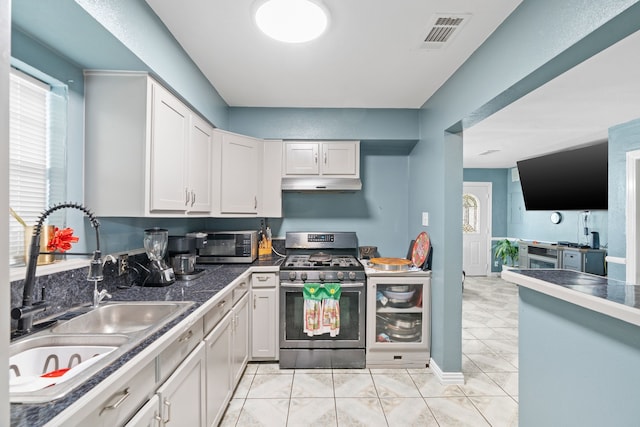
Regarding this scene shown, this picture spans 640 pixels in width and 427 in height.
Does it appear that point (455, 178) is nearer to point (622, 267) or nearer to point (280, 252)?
point (280, 252)

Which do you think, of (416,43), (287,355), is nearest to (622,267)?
(416,43)

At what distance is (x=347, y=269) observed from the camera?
8.70ft

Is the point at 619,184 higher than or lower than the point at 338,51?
lower

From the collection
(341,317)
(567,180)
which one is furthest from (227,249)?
(567,180)

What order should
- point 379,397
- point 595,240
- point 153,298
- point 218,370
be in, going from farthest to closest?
point 595,240 → point 379,397 → point 218,370 → point 153,298

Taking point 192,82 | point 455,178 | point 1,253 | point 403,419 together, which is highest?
point 192,82

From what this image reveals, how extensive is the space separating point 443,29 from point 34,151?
2.32m

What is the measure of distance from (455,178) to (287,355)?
2.15m

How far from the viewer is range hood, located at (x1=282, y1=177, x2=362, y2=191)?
299 cm

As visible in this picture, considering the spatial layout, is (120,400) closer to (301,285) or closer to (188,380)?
(188,380)

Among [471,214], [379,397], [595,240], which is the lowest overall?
[379,397]

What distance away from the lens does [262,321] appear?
2619 mm

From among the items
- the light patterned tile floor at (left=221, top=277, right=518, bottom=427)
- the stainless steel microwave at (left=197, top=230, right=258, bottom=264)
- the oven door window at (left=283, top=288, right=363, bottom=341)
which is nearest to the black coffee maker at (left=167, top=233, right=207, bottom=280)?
the stainless steel microwave at (left=197, top=230, right=258, bottom=264)

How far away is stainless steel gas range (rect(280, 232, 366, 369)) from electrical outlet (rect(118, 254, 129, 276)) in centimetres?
119
